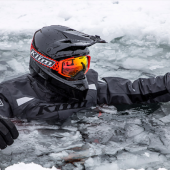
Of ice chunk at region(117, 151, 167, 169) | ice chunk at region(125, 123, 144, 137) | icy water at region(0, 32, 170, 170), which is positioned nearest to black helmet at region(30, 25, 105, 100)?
icy water at region(0, 32, 170, 170)

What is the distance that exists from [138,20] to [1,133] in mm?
3753

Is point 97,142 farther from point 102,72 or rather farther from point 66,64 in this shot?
point 102,72

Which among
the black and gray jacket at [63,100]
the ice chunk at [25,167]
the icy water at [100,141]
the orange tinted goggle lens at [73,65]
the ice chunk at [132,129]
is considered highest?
the orange tinted goggle lens at [73,65]

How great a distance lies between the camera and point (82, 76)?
8.18ft

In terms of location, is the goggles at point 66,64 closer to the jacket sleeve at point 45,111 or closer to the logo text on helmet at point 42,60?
the logo text on helmet at point 42,60

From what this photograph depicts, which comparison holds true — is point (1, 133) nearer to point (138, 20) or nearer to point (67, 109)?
point (67, 109)

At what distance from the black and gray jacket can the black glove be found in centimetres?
38

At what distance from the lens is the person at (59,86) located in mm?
2369

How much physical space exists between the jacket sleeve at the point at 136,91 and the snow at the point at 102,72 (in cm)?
11

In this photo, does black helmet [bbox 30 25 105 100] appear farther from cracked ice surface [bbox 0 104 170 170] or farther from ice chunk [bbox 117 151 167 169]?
ice chunk [bbox 117 151 167 169]

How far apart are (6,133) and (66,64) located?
2.85 ft

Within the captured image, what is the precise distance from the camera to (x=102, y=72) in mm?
3770

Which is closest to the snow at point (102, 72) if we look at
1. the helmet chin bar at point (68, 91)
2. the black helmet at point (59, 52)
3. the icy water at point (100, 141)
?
the icy water at point (100, 141)

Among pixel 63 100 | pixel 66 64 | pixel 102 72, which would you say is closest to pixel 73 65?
pixel 66 64
